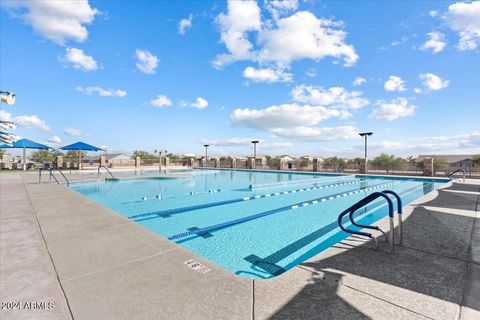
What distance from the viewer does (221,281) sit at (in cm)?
226

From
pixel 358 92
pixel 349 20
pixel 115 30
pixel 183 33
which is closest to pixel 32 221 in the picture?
pixel 115 30

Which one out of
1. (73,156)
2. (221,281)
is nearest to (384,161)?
(221,281)

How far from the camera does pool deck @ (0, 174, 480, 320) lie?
1786 mm

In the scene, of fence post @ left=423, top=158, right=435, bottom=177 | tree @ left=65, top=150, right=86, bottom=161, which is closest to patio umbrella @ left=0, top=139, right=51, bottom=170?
tree @ left=65, top=150, right=86, bottom=161

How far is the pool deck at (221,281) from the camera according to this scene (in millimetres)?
1786

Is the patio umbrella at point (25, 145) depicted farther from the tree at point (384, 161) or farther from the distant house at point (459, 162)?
the distant house at point (459, 162)

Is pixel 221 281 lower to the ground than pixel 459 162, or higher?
lower

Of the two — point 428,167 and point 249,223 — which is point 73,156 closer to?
point 249,223

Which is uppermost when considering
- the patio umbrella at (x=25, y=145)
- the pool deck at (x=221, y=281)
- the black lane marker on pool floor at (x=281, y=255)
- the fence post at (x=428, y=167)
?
the patio umbrella at (x=25, y=145)

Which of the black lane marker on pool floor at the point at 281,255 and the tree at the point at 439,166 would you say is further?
the tree at the point at 439,166

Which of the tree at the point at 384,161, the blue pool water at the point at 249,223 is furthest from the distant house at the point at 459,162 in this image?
the blue pool water at the point at 249,223

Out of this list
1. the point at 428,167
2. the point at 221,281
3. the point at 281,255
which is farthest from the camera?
the point at 428,167

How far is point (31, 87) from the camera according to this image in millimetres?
15648

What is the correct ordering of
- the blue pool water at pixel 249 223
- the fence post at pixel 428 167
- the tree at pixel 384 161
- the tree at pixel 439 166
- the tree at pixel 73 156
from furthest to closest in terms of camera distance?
the tree at pixel 73 156 < the tree at pixel 384 161 < the tree at pixel 439 166 < the fence post at pixel 428 167 < the blue pool water at pixel 249 223
